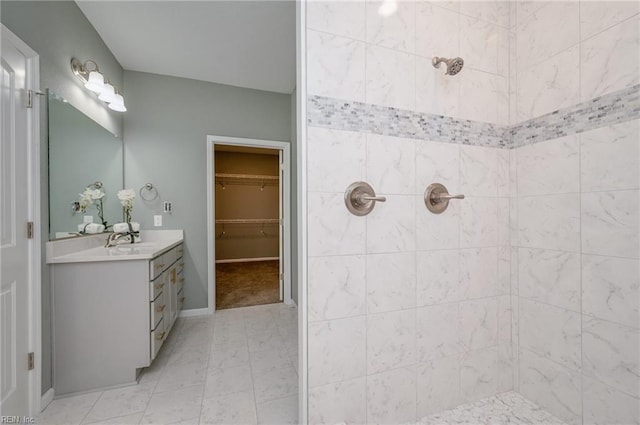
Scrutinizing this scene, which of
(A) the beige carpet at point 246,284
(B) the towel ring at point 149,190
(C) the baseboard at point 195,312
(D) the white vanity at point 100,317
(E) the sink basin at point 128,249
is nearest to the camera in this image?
(D) the white vanity at point 100,317

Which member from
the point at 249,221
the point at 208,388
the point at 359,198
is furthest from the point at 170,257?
the point at 249,221

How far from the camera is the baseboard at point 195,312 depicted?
2861 mm

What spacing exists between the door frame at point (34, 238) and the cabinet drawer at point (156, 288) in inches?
21.2

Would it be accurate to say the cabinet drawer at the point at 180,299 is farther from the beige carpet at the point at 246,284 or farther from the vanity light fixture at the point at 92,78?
the vanity light fixture at the point at 92,78

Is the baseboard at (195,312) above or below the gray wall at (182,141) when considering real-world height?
below

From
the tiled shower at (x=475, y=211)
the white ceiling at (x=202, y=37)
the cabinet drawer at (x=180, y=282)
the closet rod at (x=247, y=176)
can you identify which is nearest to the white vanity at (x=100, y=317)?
the cabinet drawer at (x=180, y=282)

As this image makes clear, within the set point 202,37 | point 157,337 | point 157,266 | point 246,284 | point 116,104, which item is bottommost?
point 246,284

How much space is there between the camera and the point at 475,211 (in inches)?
58.3

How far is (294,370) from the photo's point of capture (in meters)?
1.88

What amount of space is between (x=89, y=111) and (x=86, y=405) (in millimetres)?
2178

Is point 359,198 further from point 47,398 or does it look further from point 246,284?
point 246,284

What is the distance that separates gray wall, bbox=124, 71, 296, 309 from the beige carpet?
1.80 feet

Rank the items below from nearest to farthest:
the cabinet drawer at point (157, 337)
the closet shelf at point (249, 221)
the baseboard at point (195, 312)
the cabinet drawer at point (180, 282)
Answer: the cabinet drawer at point (157, 337) < the cabinet drawer at point (180, 282) < the baseboard at point (195, 312) < the closet shelf at point (249, 221)

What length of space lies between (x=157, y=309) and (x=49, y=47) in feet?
6.18
